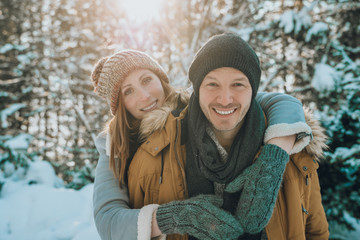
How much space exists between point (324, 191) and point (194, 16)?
15.3 feet

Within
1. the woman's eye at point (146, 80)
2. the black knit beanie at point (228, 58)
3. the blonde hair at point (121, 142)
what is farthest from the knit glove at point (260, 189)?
the woman's eye at point (146, 80)

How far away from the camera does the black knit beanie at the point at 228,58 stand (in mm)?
1384

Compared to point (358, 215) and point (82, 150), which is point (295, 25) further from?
point (82, 150)

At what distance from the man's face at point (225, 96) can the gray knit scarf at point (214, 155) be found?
99mm

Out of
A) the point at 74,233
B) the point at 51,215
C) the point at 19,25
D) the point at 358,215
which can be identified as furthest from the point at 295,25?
the point at 19,25

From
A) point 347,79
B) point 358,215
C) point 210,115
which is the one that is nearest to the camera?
point 210,115

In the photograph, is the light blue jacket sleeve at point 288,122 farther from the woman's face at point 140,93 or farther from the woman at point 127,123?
the woman's face at point 140,93

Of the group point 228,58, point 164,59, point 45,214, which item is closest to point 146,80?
point 228,58

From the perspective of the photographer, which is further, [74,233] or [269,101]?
[74,233]

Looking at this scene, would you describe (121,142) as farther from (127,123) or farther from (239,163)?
(239,163)

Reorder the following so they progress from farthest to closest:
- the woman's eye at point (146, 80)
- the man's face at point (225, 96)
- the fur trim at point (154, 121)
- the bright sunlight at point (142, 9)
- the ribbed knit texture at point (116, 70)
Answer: the bright sunlight at point (142, 9) < the woman's eye at point (146, 80) < the ribbed knit texture at point (116, 70) < the fur trim at point (154, 121) < the man's face at point (225, 96)

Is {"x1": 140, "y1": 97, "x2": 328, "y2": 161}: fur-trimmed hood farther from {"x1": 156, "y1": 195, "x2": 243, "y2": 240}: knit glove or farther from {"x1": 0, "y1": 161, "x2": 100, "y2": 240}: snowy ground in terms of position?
{"x1": 0, "y1": 161, "x2": 100, "y2": 240}: snowy ground

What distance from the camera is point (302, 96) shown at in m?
4.34

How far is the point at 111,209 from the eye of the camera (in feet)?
4.67
